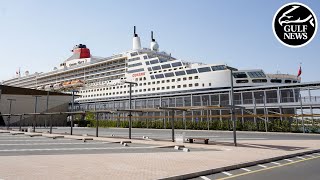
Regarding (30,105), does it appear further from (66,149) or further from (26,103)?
(66,149)

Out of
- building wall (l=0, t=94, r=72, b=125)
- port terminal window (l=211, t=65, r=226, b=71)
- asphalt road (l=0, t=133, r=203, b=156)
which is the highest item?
port terminal window (l=211, t=65, r=226, b=71)

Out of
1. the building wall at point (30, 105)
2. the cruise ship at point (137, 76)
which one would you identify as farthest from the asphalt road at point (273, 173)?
the building wall at point (30, 105)

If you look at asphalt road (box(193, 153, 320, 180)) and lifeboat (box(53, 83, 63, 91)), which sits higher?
lifeboat (box(53, 83, 63, 91))

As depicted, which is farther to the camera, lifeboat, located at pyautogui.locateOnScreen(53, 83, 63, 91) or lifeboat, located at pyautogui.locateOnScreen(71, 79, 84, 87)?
lifeboat, located at pyautogui.locateOnScreen(53, 83, 63, 91)

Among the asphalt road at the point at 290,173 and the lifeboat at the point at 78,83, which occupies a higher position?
the lifeboat at the point at 78,83

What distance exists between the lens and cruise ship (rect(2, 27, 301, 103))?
52375 mm

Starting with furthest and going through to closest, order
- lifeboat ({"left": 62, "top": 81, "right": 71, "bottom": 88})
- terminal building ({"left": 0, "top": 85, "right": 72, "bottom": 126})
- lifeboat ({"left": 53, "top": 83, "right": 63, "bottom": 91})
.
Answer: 1. lifeboat ({"left": 53, "top": 83, "right": 63, "bottom": 91})
2. lifeboat ({"left": 62, "top": 81, "right": 71, "bottom": 88})
3. terminal building ({"left": 0, "top": 85, "right": 72, "bottom": 126})

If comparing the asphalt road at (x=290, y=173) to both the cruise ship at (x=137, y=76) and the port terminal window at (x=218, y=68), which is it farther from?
the port terminal window at (x=218, y=68)

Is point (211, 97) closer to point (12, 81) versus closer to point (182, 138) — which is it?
point (182, 138)

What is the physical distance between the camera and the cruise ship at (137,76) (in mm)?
52375

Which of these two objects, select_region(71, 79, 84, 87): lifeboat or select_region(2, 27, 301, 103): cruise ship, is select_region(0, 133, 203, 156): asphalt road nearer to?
select_region(2, 27, 301, 103): cruise ship

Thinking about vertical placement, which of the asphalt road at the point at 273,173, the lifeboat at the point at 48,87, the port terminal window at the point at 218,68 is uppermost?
the lifeboat at the point at 48,87

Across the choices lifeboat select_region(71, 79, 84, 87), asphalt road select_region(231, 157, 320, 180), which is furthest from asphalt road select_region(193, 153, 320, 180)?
lifeboat select_region(71, 79, 84, 87)

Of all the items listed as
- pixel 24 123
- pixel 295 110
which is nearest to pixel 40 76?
pixel 24 123
